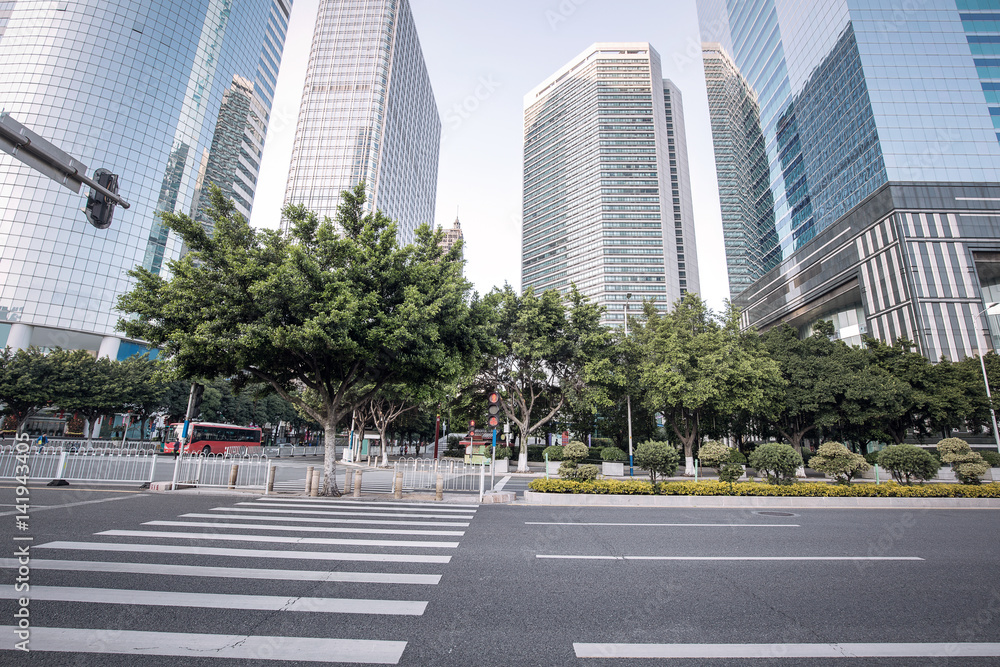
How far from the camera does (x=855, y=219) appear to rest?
169 feet

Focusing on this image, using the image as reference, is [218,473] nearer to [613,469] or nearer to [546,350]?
[546,350]

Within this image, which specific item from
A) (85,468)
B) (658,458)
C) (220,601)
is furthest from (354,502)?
(85,468)

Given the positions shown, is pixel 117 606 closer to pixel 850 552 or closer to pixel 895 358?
pixel 850 552

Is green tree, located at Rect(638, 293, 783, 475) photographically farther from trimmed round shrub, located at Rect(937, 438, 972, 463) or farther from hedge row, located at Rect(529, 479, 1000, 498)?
hedge row, located at Rect(529, 479, 1000, 498)

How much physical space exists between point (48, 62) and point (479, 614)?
8942 centimetres

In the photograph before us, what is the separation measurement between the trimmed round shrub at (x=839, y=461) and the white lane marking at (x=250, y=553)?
15487 millimetres

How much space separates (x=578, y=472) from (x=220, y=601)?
12.4m

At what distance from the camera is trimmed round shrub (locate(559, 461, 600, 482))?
15.3 meters

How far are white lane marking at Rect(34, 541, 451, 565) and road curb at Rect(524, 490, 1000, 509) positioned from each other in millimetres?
7943

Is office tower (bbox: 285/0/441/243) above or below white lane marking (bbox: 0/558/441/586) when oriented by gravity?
above

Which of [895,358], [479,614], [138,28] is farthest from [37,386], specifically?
[895,358]

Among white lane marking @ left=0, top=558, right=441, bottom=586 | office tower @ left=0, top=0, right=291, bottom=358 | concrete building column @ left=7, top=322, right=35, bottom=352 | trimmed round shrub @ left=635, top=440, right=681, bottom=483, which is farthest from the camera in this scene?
office tower @ left=0, top=0, right=291, bottom=358

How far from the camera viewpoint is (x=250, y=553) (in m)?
6.73

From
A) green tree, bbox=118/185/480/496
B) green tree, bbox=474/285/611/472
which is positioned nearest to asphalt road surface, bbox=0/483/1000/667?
green tree, bbox=118/185/480/496
